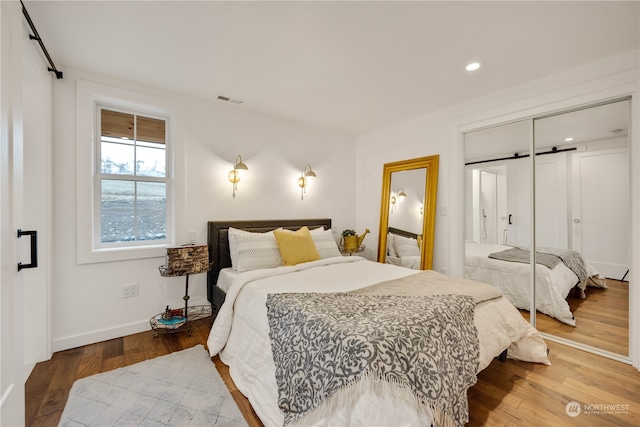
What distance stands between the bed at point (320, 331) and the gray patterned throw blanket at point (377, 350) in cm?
2

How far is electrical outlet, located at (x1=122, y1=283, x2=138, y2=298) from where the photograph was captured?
2.57m

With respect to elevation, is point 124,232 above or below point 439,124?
below

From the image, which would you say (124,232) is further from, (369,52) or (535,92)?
(535,92)

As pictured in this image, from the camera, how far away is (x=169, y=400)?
171 cm

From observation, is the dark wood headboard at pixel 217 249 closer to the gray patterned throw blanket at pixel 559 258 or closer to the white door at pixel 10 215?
the white door at pixel 10 215

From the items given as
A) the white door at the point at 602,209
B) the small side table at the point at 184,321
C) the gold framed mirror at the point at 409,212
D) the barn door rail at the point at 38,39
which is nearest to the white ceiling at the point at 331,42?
the barn door rail at the point at 38,39

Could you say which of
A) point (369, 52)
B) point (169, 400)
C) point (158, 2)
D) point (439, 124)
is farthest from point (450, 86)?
point (169, 400)

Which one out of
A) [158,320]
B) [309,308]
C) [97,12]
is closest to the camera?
[309,308]

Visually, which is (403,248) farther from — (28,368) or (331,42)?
(28,368)

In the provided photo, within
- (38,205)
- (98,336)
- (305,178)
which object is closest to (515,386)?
(305,178)

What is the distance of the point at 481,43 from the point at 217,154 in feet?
8.63

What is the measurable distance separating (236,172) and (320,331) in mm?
2320

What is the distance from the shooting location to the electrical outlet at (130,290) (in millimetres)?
2570

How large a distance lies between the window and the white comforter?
4.32 ft
